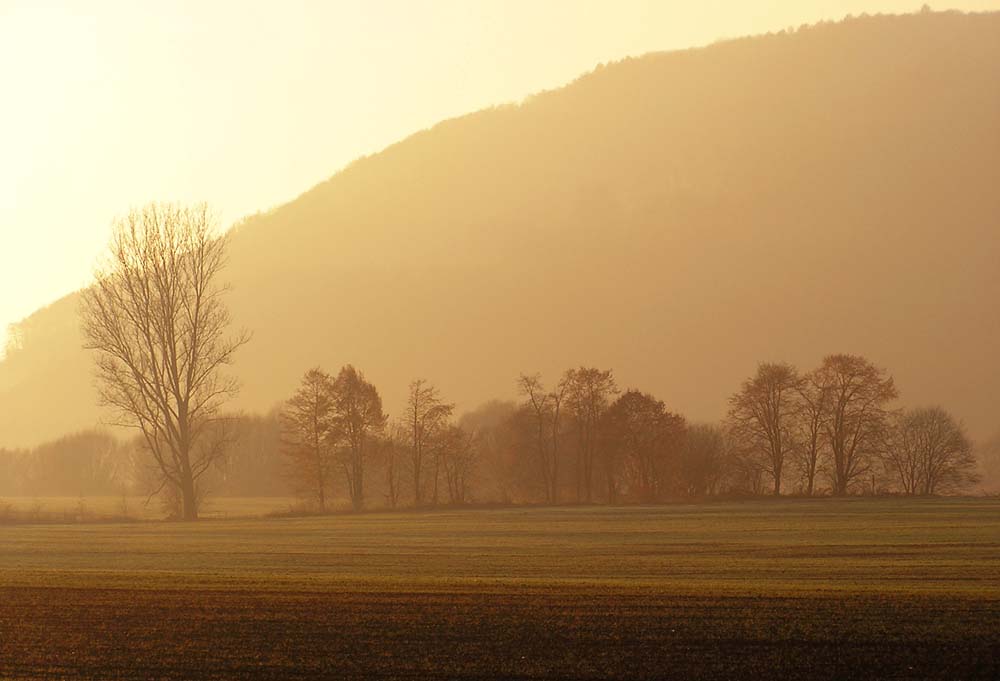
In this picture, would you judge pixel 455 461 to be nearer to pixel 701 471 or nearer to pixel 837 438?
pixel 701 471

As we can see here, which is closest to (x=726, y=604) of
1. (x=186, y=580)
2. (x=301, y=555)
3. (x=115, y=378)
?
(x=186, y=580)

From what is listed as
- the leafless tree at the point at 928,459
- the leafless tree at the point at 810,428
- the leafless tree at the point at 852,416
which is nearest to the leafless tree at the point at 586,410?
the leafless tree at the point at 810,428

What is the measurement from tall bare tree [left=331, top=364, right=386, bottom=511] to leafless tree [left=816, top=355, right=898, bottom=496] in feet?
119

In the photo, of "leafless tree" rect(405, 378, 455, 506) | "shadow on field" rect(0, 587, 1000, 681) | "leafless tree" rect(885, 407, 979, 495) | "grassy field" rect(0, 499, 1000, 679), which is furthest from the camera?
"leafless tree" rect(405, 378, 455, 506)

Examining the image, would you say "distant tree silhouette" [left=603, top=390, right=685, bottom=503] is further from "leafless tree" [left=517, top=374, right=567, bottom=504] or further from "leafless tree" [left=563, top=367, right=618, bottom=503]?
"leafless tree" [left=517, top=374, right=567, bottom=504]

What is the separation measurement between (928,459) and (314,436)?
167 ft

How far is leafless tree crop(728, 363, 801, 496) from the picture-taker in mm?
87750

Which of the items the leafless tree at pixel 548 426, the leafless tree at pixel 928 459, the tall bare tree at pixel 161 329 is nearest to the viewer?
the tall bare tree at pixel 161 329

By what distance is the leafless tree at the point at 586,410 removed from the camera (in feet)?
295

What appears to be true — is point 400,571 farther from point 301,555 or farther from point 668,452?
point 668,452

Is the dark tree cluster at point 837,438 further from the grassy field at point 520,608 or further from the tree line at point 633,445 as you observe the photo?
the grassy field at point 520,608

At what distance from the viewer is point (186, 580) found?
31984 millimetres

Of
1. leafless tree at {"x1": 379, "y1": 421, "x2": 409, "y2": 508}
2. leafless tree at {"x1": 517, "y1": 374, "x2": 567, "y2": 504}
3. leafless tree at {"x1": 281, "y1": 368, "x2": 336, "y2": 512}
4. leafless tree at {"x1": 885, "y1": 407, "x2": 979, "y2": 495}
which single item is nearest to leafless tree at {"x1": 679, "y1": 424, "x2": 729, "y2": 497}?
leafless tree at {"x1": 517, "y1": 374, "x2": 567, "y2": 504}

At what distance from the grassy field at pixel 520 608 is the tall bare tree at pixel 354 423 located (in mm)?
33967
